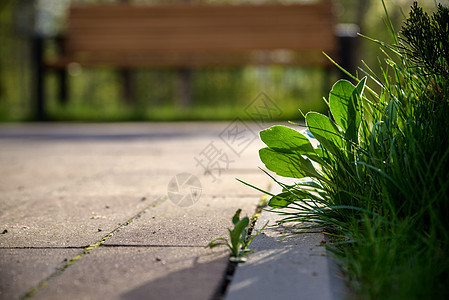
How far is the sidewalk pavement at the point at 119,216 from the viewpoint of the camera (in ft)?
4.93

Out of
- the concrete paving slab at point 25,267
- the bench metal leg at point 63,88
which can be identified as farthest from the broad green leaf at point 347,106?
the bench metal leg at point 63,88

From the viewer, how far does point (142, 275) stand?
60.9 inches

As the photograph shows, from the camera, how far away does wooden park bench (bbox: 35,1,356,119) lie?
28.2 ft

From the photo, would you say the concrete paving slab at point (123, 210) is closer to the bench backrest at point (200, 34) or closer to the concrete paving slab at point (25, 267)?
the concrete paving slab at point (25, 267)

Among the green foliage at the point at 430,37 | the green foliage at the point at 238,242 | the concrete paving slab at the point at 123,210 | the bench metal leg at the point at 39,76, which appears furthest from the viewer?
the bench metal leg at the point at 39,76

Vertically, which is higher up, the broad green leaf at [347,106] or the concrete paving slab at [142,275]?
the broad green leaf at [347,106]

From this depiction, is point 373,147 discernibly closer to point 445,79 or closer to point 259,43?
point 445,79

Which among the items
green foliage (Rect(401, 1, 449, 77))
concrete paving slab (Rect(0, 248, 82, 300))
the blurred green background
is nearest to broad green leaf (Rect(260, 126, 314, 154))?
green foliage (Rect(401, 1, 449, 77))

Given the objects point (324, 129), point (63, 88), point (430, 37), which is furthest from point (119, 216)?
point (63, 88)

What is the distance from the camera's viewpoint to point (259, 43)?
28.3 feet

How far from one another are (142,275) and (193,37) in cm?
766

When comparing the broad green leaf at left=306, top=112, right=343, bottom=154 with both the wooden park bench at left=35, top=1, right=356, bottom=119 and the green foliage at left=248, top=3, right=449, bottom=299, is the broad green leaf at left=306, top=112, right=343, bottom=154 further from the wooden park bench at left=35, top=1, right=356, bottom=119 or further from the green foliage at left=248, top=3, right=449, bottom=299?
the wooden park bench at left=35, top=1, right=356, bottom=119

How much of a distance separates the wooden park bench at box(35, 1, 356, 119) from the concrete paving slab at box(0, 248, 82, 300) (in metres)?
7.01

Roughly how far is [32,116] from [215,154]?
5279 millimetres
